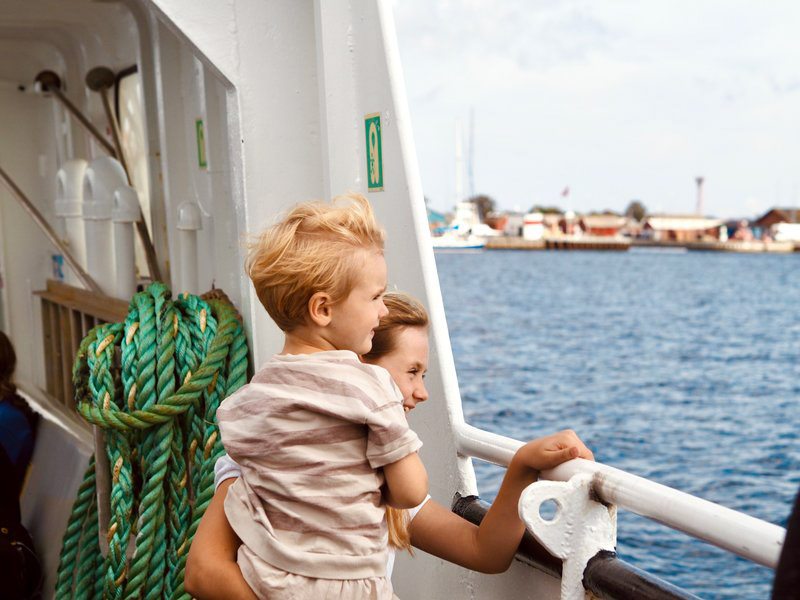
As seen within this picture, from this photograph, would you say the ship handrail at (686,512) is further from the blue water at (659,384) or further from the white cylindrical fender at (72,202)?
the blue water at (659,384)

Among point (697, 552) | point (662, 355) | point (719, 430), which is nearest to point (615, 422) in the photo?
point (719, 430)

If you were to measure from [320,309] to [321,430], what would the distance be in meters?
0.17

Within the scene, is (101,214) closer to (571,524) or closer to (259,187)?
(259,187)

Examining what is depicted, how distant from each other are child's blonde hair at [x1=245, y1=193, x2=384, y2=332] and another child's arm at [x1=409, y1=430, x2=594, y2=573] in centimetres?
41

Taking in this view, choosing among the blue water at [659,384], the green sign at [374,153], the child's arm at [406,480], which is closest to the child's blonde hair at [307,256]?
the child's arm at [406,480]

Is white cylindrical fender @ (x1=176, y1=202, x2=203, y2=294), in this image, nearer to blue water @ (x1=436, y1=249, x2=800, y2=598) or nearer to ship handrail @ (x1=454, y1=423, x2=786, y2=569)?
ship handrail @ (x1=454, y1=423, x2=786, y2=569)

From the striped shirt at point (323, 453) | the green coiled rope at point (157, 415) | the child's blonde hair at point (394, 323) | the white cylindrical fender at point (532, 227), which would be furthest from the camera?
the white cylindrical fender at point (532, 227)

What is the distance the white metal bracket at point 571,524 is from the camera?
1.47 m

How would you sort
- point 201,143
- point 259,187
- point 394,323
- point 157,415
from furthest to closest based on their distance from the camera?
1. point 201,143
2. point 259,187
3. point 157,415
4. point 394,323

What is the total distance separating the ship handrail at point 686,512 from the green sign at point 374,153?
878mm

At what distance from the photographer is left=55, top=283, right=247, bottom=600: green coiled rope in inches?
90.1

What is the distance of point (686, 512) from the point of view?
1299 millimetres

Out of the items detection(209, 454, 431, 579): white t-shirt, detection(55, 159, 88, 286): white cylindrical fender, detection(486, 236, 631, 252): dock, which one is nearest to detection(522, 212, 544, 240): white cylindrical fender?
detection(486, 236, 631, 252): dock

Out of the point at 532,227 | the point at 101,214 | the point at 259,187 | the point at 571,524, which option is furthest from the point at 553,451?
the point at 532,227
